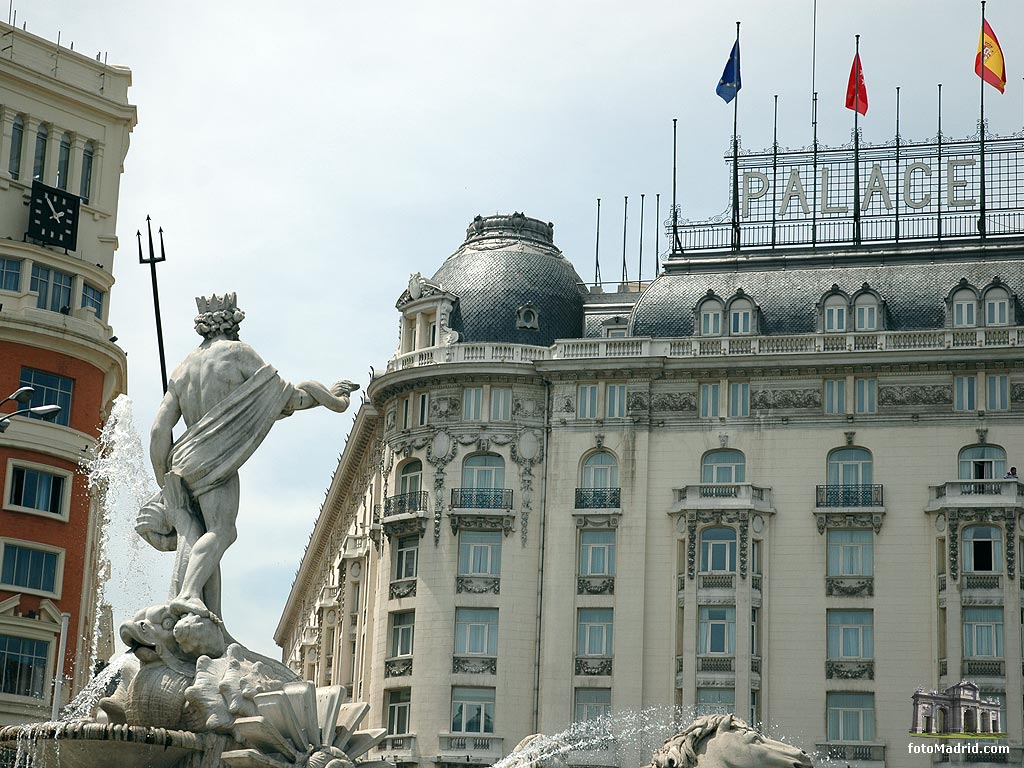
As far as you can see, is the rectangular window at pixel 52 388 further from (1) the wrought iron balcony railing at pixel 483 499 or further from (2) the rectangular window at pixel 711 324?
(2) the rectangular window at pixel 711 324

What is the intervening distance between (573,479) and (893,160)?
69.4ft

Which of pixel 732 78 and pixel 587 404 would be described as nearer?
pixel 587 404

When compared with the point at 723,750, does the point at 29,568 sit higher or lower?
higher

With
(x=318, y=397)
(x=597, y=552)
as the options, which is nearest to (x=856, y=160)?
(x=597, y=552)

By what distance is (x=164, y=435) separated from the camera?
16.2m

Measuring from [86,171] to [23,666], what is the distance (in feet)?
59.7

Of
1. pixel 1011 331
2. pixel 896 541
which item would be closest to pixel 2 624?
pixel 896 541

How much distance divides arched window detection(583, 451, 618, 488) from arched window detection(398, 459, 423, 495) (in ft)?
22.2

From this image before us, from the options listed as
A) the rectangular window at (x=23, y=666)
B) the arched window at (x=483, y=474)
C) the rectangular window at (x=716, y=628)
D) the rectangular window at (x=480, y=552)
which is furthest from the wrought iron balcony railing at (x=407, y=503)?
the rectangular window at (x=23, y=666)

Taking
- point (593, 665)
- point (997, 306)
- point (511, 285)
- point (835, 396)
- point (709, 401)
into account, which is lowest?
point (593, 665)

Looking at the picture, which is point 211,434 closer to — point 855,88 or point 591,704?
point 591,704

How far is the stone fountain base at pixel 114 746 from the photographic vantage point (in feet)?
44.1

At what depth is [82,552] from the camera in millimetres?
59312

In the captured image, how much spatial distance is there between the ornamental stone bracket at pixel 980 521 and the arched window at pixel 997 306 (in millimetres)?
8002
